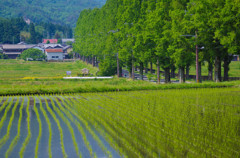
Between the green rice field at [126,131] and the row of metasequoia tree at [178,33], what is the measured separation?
14652 mm

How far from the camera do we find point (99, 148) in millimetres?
12156

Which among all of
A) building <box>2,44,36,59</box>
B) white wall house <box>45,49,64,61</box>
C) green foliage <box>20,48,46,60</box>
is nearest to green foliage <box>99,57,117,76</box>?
green foliage <box>20,48,46,60</box>

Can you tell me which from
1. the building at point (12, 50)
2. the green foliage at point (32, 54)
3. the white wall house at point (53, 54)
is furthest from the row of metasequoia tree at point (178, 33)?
the building at point (12, 50)

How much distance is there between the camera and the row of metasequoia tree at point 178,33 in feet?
117

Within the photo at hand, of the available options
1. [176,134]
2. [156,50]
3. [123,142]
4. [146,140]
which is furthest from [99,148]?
[156,50]

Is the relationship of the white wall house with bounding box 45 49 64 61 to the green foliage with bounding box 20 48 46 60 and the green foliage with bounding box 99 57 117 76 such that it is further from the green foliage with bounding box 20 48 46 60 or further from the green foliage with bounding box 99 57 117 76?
the green foliage with bounding box 99 57 117 76

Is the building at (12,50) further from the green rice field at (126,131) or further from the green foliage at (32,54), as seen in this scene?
the green rice field at (126,131)

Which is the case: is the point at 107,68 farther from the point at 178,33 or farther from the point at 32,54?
the point at 32,54

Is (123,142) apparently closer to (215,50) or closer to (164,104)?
(164,104)

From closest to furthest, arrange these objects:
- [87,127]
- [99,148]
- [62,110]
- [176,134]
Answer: [99,148] < [176,134] < [87,127] < [62,110]

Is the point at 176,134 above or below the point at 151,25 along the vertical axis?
below

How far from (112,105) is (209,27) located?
18.6m

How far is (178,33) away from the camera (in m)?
41.4

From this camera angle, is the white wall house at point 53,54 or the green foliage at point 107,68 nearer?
the green foliage at point 107,68
